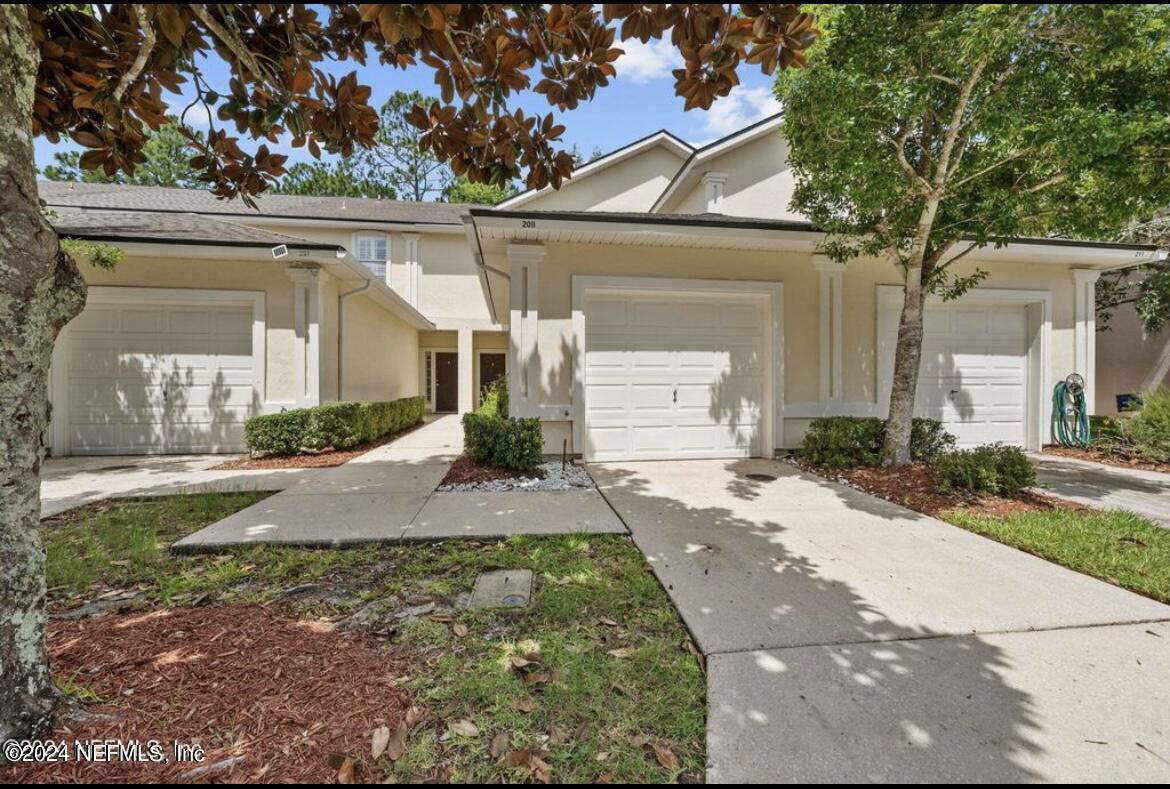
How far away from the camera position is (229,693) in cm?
187

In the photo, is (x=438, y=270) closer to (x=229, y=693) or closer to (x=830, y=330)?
(x=830, y=330)

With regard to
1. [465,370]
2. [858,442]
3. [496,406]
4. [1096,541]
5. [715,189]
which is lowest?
[1096,541]

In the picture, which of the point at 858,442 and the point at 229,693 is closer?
the point at 229,693

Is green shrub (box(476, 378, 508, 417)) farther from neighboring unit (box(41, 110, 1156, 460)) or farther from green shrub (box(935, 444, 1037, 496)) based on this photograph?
green shrub (box(935, 444, 1037, 496))

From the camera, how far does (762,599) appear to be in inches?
107

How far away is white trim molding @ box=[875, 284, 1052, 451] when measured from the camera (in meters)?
7.35

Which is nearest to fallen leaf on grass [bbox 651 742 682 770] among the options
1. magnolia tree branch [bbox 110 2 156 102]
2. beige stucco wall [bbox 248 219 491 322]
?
magnolia tree branch [bbox 110 2 156 102]

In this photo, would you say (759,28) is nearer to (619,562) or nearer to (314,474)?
(619,562)

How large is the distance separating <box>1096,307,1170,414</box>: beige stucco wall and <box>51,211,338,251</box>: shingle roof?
15.7 metres

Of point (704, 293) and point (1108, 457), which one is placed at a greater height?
point (704, 293)

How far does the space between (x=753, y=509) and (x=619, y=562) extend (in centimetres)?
188

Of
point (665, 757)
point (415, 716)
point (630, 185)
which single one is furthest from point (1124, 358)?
point (415, 716)

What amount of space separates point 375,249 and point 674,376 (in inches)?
442

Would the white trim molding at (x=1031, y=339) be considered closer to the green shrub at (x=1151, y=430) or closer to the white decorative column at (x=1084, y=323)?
the white decorative column at (x=1084, y=323)
